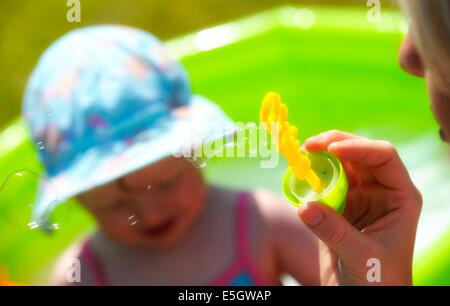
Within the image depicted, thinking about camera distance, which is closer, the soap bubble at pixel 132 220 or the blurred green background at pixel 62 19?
the soap bubble at pixel 132 220

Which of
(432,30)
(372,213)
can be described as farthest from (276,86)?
(432,30)

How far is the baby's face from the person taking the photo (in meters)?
0.86

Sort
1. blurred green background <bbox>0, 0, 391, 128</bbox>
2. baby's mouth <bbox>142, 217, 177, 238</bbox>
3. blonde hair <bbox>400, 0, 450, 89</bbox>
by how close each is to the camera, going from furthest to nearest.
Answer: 1. blurred green background <bbox>0, 0, 391, 128</bbox>
2. baby's mouth <bbox>142, 217, 177, 238</bbox>
3. blonde hair <bbox>400, 0, 450, 89</bbox>

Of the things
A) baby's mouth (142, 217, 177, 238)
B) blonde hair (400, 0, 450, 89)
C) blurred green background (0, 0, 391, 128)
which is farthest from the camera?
blurred green background (0, 0, 391, 128)

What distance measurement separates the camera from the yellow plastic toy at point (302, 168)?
0.58 meters

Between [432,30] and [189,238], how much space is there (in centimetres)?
58

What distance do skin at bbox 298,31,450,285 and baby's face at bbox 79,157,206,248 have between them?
0.24 m

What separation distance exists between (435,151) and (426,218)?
0.20 metres

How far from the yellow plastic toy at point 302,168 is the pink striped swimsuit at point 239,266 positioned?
406 mm

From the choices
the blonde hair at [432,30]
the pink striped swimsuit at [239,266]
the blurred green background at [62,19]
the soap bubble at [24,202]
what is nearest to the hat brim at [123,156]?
the soap bubble at [24,202]

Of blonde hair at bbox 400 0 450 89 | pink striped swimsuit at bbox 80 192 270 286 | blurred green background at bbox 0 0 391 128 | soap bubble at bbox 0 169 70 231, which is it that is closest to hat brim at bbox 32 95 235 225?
soap bubble at bbox 0 169 70 231

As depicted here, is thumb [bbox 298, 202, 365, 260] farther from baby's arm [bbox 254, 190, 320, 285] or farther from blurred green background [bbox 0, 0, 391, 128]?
blurred green background [bbox 0, 0, 391, 128]

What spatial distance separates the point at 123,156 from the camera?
0.87 m

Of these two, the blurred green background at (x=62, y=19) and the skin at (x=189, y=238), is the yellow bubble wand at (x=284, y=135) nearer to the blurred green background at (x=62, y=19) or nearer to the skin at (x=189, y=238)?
the skin at (x=189, y=238)
